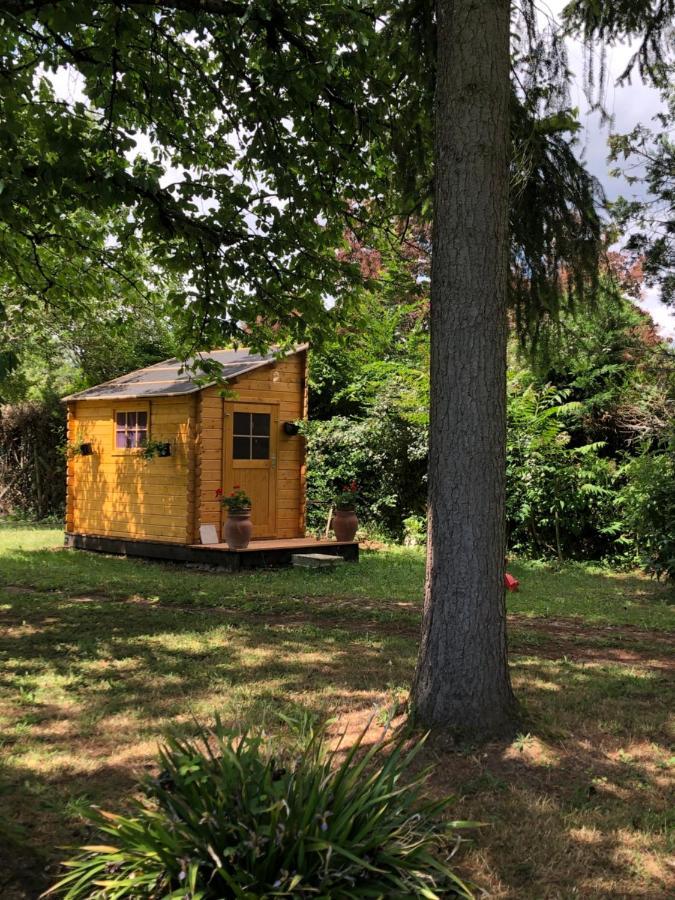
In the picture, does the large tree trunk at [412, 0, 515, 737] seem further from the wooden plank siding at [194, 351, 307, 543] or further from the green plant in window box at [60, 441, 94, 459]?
the green plant in window box at [60, 441, 94, 459]

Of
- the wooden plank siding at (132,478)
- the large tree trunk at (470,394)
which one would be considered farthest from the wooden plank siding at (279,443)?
the large tree trunk at (470,394)

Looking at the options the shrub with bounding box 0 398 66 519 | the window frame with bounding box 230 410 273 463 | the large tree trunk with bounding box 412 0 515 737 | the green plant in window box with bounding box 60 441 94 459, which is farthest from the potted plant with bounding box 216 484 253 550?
the shrub with bounding box 0 398 66 519

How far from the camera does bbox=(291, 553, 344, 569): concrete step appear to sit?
10.8 metres

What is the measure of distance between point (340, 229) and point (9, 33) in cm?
350

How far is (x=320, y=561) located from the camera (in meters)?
10.8

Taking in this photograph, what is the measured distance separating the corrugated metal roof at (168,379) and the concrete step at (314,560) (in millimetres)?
2892

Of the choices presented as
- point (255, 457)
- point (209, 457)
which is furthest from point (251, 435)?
point (209, 457)

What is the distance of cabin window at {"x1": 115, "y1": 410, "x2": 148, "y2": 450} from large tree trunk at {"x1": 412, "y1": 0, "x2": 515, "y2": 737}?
9.11 m

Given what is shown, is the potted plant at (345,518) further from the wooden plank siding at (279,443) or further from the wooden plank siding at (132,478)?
the wooden plank siding at (132,478)

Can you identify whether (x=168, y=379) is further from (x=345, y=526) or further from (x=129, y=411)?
(x=345, y=526)

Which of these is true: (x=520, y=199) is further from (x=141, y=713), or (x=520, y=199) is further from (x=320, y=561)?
(x=320, y=561)

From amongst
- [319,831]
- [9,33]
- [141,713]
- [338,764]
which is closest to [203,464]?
[9,33]

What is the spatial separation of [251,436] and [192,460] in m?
1.11

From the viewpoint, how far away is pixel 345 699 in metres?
4.53
